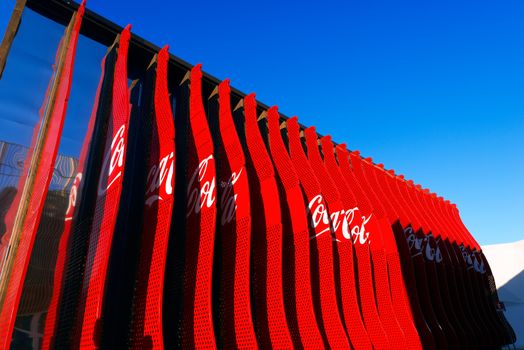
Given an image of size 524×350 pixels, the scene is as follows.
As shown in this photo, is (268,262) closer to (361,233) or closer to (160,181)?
(160,181)

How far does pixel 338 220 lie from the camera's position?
18.9 ft

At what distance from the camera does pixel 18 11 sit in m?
3.79

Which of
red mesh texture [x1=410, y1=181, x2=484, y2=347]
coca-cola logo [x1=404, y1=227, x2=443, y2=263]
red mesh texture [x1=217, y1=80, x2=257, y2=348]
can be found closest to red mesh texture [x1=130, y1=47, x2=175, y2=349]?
red mesh texture [x1=217, y1=80, x2=257, y2=348]

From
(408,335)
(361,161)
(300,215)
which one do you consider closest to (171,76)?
(300,215)

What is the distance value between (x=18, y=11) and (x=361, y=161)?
6.12 meters

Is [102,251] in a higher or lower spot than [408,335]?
higher

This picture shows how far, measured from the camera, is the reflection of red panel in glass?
2783 millimetres

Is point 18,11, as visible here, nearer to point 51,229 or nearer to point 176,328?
point 51,229

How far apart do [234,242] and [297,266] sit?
0.94m

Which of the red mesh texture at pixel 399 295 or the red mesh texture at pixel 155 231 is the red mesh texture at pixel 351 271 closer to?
the red mesh texture at pixel 399 295

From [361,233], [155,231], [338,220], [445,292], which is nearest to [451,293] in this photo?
[445,292]

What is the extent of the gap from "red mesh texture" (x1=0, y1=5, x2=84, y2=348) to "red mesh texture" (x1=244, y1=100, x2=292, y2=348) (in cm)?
231

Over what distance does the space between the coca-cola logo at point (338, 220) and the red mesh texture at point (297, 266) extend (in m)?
0.48

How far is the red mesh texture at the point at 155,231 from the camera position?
121 inches
